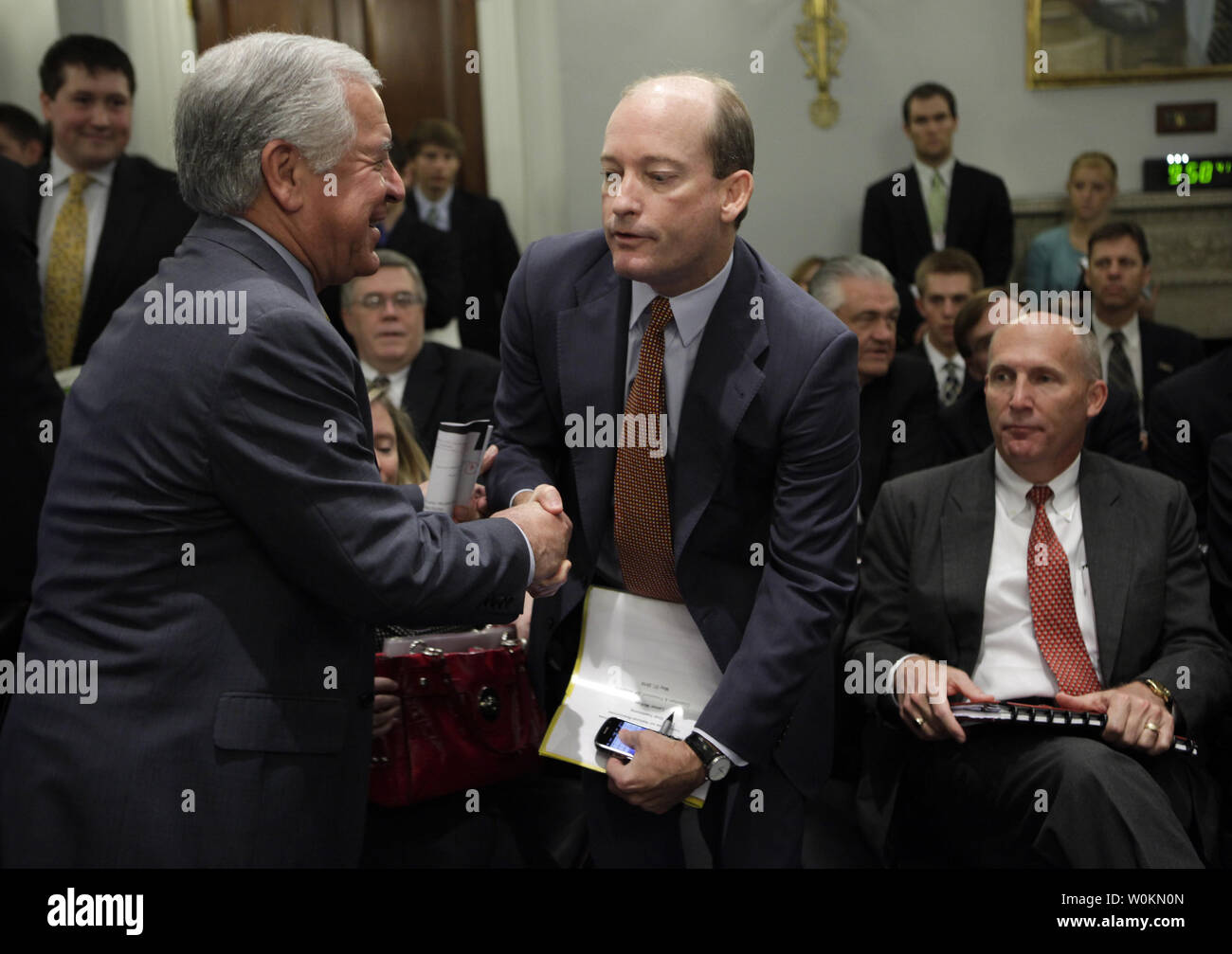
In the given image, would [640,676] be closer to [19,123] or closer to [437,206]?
[437,206]

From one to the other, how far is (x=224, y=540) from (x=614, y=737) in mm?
748

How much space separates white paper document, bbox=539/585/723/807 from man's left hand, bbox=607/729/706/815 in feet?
0.19

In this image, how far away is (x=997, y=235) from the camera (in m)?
6.76

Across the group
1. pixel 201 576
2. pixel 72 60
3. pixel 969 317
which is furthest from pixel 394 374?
pixel 201 576

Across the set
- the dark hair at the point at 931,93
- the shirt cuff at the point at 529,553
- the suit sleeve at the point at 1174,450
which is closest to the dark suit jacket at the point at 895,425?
the suit sleeve at the point at 1174,450

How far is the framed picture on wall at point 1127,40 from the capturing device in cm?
717

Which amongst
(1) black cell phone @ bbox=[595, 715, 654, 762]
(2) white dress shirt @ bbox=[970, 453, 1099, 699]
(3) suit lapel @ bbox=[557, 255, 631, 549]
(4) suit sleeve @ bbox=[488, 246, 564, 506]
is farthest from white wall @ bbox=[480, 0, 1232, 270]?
(1) black cell phone @ bbox=[595, 715, 654, 762]

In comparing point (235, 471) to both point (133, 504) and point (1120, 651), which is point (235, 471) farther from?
point (1120, 651)

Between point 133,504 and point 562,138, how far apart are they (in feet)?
19.8

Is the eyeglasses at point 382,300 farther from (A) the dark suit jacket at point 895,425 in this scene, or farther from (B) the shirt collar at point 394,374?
(A) the dark suit jacket at point 895,425

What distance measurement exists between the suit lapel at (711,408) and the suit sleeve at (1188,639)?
1198 mm

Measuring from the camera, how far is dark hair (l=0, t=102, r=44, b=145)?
5391mm

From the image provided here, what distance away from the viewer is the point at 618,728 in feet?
6.93

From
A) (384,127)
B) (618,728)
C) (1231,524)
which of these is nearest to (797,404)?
(618,728)
